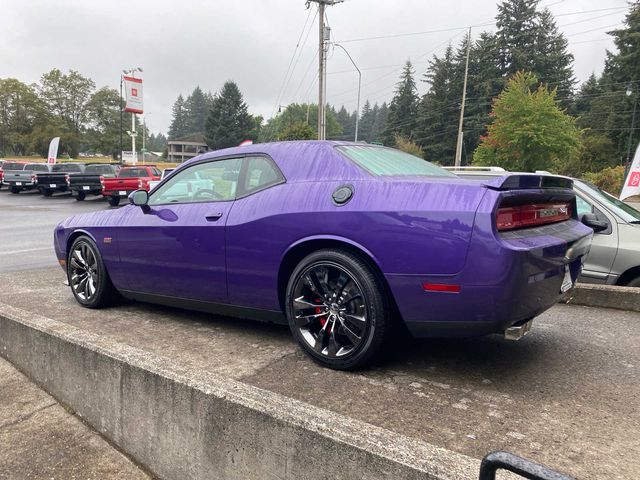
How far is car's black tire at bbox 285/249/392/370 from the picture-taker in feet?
9.13

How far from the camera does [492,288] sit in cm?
244

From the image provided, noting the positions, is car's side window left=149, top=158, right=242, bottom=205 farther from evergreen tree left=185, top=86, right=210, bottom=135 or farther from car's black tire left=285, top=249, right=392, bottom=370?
evergreen tree left=185, top=86, right=210, bottom=135

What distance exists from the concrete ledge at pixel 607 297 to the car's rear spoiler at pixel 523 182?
1.91m

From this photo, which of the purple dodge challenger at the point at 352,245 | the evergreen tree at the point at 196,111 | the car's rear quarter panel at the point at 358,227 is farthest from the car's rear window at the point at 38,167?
the evergreen tree at the point at 196,111

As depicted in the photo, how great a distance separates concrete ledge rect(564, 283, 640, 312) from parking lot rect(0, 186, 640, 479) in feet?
0.41

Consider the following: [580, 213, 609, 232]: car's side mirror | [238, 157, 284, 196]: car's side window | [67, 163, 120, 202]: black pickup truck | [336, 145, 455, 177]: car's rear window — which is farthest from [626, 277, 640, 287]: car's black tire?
[67, 163, 120, 202]: black pickup truck

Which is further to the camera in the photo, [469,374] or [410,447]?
[469,374]

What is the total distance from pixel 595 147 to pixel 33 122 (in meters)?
77.3

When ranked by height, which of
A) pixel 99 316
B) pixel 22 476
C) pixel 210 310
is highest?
pixel 210 310

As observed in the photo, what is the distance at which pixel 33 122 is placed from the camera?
7675cm

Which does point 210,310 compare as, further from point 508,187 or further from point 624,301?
point 624,301

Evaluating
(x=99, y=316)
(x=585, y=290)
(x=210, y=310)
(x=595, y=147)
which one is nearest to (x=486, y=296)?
(x=210, y=310)

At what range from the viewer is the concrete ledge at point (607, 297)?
4629 mm

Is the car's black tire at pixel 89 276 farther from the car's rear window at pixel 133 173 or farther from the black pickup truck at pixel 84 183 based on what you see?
the black pickup truck at pixel 84 183
